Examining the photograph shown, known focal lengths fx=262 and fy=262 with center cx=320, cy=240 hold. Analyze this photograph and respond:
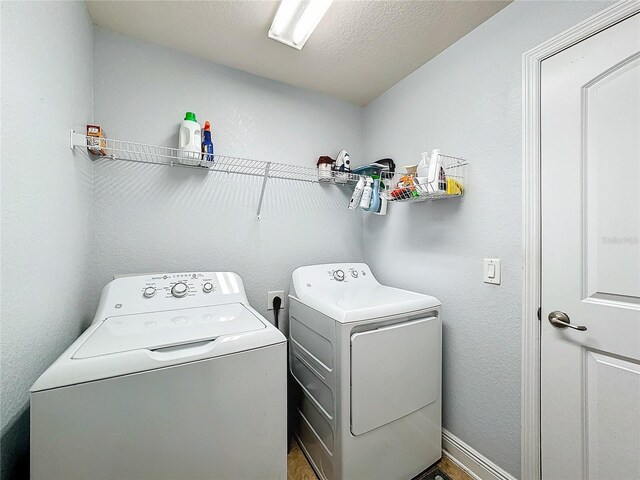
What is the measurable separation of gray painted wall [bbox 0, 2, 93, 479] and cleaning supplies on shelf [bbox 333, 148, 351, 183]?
4.89ft

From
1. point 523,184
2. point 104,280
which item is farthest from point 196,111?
point 523,184

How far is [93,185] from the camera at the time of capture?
1429mm

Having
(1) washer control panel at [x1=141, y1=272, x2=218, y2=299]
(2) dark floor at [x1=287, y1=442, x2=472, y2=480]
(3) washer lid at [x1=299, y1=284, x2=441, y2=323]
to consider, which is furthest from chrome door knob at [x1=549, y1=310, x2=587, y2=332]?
(1) washer control panel at [x1=141, y1=272, x2=218, y2=299]

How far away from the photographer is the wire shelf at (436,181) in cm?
139

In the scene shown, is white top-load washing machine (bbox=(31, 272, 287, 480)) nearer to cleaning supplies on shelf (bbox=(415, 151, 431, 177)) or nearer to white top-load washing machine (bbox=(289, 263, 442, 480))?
white top-load washing machine (bbox=(289, 263, 442, 480))

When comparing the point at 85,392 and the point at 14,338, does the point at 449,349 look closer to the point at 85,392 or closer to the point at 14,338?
the point at 85,392

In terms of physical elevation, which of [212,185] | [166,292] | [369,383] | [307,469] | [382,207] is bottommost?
[307,469]

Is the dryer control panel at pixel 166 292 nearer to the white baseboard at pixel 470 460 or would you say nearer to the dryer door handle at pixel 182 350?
the dryer door handle at pixel 182 350

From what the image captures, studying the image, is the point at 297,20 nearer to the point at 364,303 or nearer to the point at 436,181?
the point at 436,181

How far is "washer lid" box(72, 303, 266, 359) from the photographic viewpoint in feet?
2.84

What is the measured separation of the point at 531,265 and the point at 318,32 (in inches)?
64.2

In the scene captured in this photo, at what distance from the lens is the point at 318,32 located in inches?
57.9

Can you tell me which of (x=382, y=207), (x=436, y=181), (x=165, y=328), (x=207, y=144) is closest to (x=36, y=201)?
(x=165, y=328)

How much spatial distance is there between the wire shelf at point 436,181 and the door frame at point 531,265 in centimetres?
31
